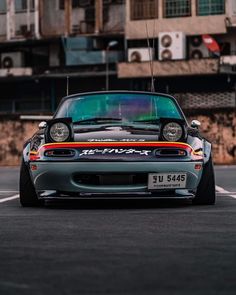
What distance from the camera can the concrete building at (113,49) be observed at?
161ft

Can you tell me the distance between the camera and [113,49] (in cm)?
5309

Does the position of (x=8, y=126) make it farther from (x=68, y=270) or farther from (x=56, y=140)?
(x=68, y=270)

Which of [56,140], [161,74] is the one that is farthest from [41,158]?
[161,74]

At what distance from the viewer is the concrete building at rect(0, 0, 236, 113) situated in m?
49.2

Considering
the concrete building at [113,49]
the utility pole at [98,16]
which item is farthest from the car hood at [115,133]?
the utility pole at [98,16]

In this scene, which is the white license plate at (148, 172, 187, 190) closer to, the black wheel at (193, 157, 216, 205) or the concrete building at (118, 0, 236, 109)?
the black wheel at (193, 157, 216, 205)

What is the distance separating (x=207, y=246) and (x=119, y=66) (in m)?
45.3

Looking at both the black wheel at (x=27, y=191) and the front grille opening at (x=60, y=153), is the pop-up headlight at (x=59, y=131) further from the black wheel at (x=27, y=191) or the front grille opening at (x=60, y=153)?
the black wheel at (x=27, y=191)

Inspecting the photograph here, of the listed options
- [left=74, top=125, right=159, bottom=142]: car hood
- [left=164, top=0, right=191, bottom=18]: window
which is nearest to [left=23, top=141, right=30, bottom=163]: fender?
[left=74, top=125, right=159, bottom=142]: car hood

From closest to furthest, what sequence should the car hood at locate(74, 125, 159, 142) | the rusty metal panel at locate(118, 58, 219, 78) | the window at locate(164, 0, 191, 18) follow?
the car hood at locate(74, 125, 159, 142)
the rusty metal panel at locate(118, 58, 219, 78)
the window at locate(164, 0, 191, 18)

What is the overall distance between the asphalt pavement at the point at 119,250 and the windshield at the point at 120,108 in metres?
1.08

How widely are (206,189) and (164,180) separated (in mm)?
591

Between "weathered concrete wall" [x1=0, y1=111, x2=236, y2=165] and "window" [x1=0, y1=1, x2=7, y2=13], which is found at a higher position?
"window" [x1=0, y1=1, x2=7, y2=13]

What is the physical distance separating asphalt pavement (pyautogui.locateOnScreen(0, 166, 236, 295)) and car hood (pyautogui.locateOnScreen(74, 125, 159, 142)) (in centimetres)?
62
